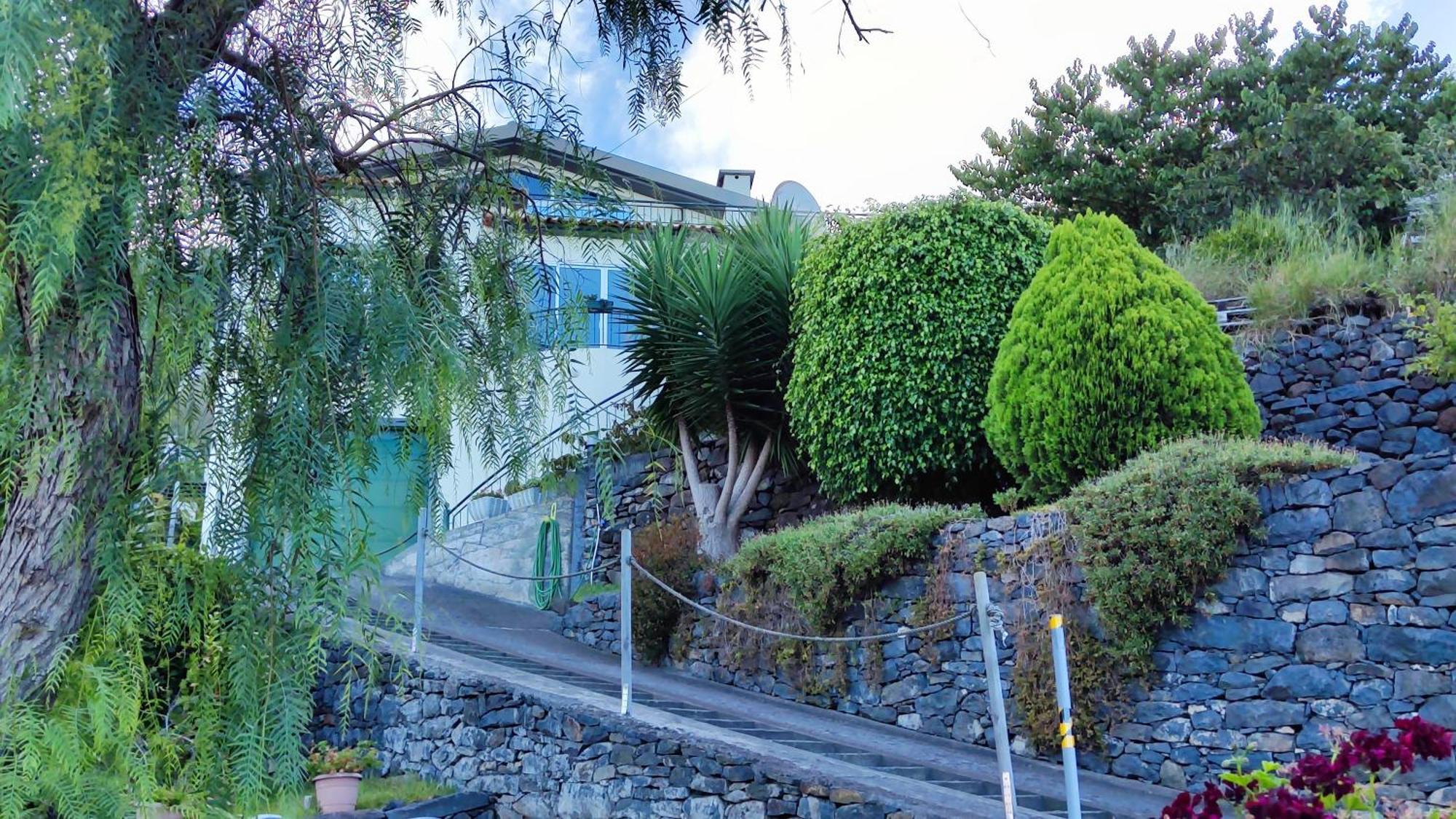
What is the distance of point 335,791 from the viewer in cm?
780

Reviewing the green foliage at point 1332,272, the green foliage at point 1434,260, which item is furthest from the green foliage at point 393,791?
the green foliage at point 1434,260

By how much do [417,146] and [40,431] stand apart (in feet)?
5.39

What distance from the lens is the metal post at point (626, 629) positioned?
793 centimetres

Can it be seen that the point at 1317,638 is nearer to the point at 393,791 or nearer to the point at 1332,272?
the point at 1332,272

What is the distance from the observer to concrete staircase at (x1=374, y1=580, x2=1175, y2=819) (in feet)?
22.1

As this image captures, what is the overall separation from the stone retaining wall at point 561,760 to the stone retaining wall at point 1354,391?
508 cm

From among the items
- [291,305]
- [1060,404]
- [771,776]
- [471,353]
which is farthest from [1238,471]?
[291,305]

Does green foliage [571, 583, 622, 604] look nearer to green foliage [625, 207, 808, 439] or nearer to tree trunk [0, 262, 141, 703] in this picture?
green foliage [625, 207, 808, 439]

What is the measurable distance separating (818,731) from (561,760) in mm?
1727

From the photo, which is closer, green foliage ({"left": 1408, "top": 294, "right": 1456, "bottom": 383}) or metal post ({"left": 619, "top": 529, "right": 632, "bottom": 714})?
metal post ({"left": 619, "top": 529, "right": 632, "bottom": 714})

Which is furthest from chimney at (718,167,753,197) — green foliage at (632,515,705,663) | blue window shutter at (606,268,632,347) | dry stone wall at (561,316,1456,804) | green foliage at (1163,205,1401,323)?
dry stone wall at (561,316,1456,804)

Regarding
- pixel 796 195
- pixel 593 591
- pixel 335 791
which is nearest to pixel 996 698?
pixel 335 791

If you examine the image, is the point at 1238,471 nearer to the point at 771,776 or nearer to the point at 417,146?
the point at 771,776

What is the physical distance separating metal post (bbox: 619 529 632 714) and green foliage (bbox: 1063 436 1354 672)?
296 cm
